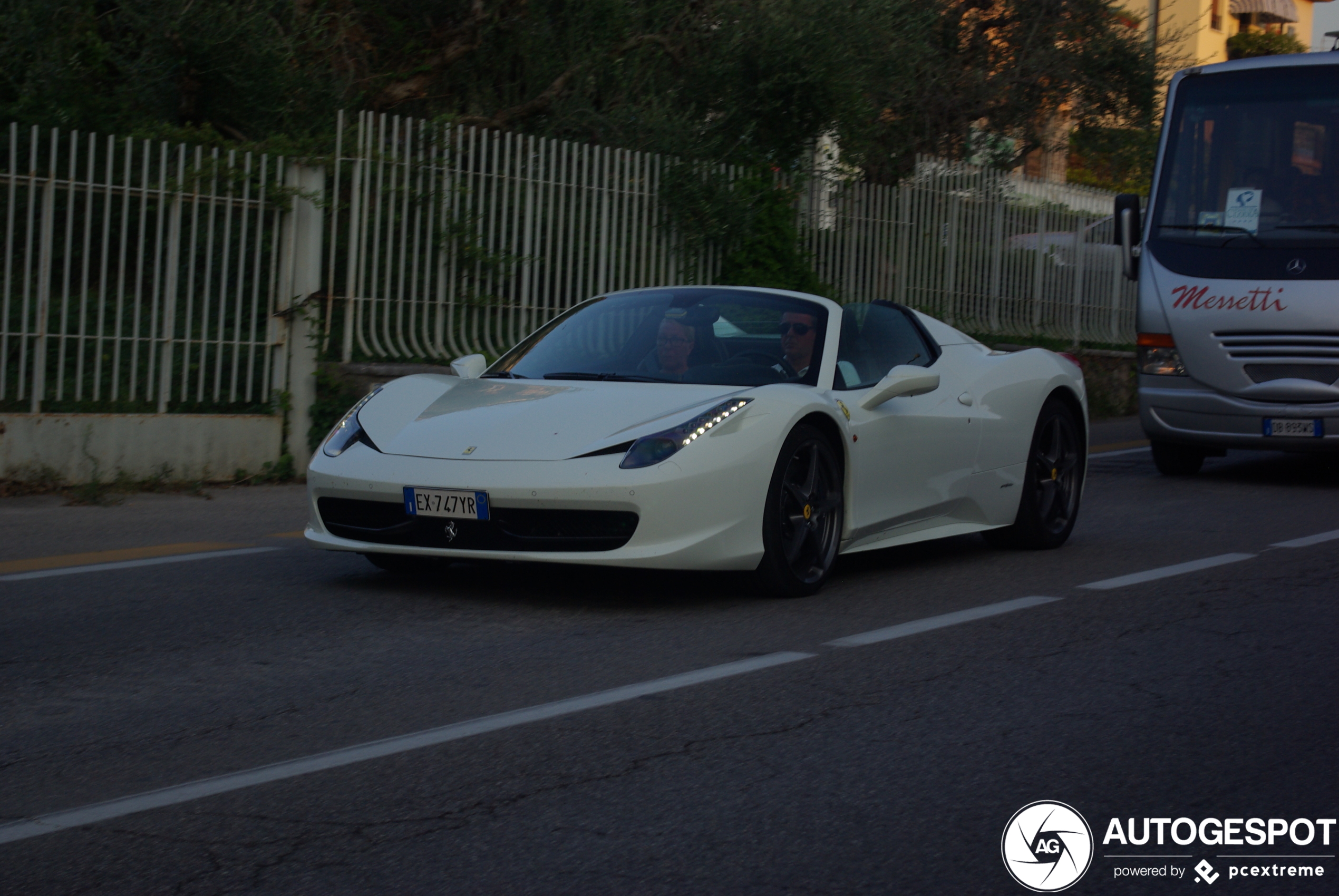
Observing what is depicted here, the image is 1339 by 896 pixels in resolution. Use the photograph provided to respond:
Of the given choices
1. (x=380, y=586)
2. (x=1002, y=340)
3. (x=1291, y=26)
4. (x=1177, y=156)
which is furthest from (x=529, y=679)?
(x=1291, y=26)

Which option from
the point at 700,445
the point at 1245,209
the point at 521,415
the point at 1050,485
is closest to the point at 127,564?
the point at 521,415

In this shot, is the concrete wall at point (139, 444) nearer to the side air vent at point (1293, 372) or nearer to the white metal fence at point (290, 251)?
the white metal fence at point (290, 251)

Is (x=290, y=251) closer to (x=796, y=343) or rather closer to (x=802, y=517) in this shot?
(x=796, y=343)

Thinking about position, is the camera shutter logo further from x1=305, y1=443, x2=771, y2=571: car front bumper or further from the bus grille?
the bus grille

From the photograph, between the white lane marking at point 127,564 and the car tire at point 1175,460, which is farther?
the car tire at point 1175,460

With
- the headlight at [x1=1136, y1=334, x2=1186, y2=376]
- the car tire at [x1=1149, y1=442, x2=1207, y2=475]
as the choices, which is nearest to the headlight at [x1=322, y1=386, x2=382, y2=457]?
the headlight at [x1=1136, y1=334, x2=1186, y2=376]

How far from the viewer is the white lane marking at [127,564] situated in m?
6.85

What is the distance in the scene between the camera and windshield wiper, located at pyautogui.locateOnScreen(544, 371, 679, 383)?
6.76 meters

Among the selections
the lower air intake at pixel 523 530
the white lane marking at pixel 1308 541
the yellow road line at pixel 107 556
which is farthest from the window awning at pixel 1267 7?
the lower air intake at pixel 523 530

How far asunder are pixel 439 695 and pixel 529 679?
0.33 m

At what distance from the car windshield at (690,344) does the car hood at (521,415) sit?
0.74 feet

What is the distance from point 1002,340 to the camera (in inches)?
752

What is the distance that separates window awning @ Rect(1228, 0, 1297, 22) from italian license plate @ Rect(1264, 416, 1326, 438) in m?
49.4

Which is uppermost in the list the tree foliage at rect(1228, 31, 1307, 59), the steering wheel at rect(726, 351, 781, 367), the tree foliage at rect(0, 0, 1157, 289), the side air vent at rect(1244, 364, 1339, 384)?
the tree foliage at rect(1228, 31, 1307, 59)
